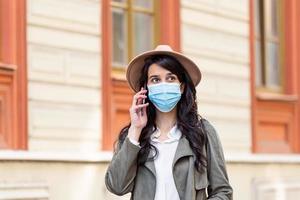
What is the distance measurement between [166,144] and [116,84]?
4465 mm

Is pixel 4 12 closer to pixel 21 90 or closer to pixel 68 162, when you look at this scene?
pixel 21 90

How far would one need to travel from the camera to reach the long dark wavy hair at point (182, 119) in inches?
168

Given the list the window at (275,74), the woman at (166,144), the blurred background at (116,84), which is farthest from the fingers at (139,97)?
the window at (275,74)

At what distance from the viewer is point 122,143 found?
4344mm

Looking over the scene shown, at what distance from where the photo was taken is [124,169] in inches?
166

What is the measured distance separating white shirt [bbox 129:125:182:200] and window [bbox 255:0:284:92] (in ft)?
22.8

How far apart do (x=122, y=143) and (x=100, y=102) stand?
13.6 ft

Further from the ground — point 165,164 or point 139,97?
point 139,97

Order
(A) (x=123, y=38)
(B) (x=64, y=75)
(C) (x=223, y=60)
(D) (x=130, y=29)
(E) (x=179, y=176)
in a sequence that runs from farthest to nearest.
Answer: (C) (x=223, y=60) → (D) (x=130, y=29) → (A) (x=123, y=38) → (B) (x=64, y=75) → (E) (x=179, y=176)

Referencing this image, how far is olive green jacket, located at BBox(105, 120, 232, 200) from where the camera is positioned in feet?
13.8

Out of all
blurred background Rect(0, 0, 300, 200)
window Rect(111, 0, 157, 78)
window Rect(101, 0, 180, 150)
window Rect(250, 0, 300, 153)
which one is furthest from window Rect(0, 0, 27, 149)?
window Rect(250, 0, 300, 153)

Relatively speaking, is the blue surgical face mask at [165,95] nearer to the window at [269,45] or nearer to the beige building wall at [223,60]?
the beige building wall at [223,60]

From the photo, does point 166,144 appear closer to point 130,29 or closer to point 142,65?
point 142,65

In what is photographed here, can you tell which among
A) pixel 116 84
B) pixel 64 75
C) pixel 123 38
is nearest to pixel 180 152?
pixel 64 75
